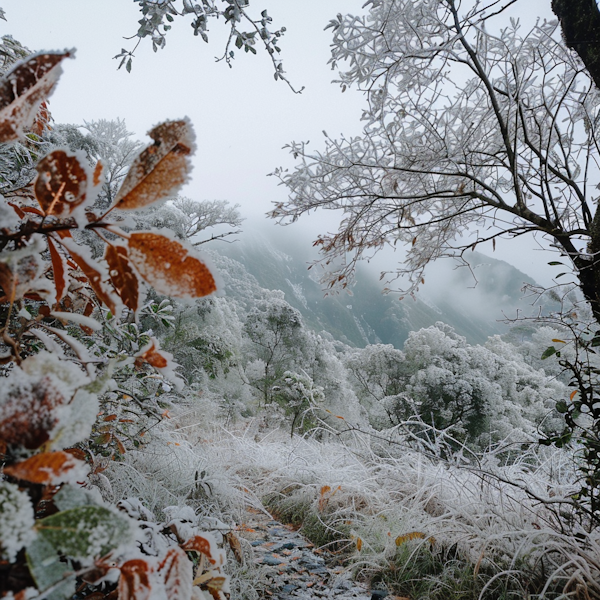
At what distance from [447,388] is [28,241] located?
6659 millimetres

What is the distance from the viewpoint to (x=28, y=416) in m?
0.17

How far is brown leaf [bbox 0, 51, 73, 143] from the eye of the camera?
0.20 m

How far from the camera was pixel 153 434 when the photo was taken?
2557mm

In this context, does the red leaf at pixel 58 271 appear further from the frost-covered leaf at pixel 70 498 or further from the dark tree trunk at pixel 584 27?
the dark tree trunk at pixel 584 27

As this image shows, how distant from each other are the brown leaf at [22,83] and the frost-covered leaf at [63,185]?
0.07ft

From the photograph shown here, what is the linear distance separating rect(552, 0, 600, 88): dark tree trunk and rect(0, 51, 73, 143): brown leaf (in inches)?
70.0

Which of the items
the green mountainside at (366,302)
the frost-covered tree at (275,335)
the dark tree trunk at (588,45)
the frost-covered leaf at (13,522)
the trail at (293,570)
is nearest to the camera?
the frost-covered leaf at (13,522)

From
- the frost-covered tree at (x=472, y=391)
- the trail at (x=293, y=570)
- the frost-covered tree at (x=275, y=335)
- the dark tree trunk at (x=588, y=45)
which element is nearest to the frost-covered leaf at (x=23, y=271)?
the dark tree trunk at (x=588, y=45)

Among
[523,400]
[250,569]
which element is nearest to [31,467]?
[250,569]

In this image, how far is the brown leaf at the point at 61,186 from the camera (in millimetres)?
213

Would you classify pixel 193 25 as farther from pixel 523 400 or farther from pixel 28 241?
pixel 523 400

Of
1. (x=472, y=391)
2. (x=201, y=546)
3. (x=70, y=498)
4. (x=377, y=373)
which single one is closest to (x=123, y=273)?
(x=70, y=498)

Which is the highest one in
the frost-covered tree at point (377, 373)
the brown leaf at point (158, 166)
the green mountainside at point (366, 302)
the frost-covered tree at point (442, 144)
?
the green mountainside at point (366, 302)

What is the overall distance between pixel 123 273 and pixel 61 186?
6 centimetres
